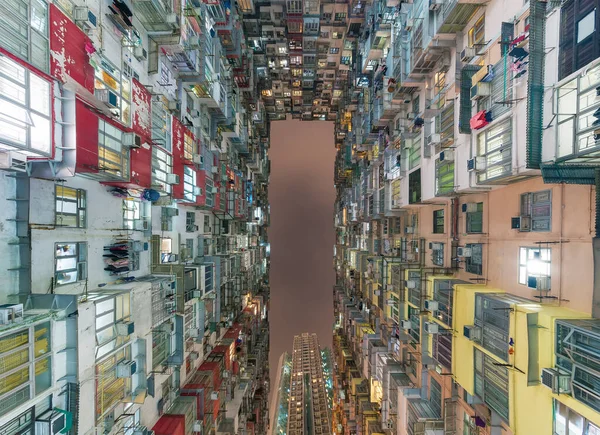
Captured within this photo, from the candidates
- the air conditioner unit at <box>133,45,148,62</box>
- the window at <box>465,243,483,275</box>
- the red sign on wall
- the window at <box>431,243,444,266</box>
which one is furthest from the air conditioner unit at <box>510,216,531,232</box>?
the air conditioner unit at <box>133,45,148,62</box>

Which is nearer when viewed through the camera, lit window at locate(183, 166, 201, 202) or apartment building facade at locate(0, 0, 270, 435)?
apartment building facade at locate(0, 0, 270, 435)

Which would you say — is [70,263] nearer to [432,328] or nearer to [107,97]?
[107,97]

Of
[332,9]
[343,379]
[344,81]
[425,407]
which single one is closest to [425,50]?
[425,407]

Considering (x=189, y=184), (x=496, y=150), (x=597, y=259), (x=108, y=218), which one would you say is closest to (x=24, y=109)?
(x=108, y=218)

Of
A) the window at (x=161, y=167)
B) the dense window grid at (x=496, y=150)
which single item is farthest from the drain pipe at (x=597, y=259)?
the window at (x=161, y=167)

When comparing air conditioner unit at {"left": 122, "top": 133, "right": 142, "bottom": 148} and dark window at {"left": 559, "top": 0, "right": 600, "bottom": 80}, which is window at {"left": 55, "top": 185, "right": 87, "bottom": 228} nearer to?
air conditioner unit at {"left": 122, "top": 133, "right": 142, "bottom": 148}

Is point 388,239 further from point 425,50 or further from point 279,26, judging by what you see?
point 279,26

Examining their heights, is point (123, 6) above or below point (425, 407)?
above

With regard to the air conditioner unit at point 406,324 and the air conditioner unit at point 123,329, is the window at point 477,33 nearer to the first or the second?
the air conditioner unit at point 406,324

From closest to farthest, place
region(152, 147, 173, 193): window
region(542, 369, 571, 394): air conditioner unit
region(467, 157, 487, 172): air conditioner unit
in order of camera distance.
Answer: region(542, 369, 571, 394): air conditioner unit
region(467, 157, 487, 172): air conditioner unit
region(152, 147, 173, 193): window
